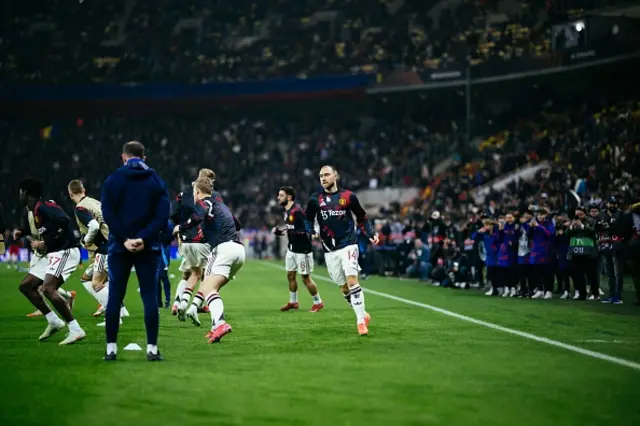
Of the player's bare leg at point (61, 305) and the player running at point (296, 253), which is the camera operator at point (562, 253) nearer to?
the player running at point (296, 253)

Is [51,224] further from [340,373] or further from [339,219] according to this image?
[340,373]

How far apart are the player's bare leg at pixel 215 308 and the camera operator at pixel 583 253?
12.0 meters

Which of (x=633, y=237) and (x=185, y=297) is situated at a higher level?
(x=633, y=237)

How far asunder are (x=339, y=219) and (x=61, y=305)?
13.6ft

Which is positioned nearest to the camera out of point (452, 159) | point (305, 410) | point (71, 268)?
point (305, 410)

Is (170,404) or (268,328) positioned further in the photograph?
(268,328)

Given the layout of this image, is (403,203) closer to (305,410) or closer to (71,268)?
(71,268)

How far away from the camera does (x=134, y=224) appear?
11266 millimetres

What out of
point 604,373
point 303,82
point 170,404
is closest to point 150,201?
point 170,404

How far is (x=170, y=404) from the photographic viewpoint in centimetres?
836

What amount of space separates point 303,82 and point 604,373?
5368 centimetres

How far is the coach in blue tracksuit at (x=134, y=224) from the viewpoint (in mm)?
11234

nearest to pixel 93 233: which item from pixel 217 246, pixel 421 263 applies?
pixel 217 246

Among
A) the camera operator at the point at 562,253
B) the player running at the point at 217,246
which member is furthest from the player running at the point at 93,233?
the camera operator at the point at 562,253
